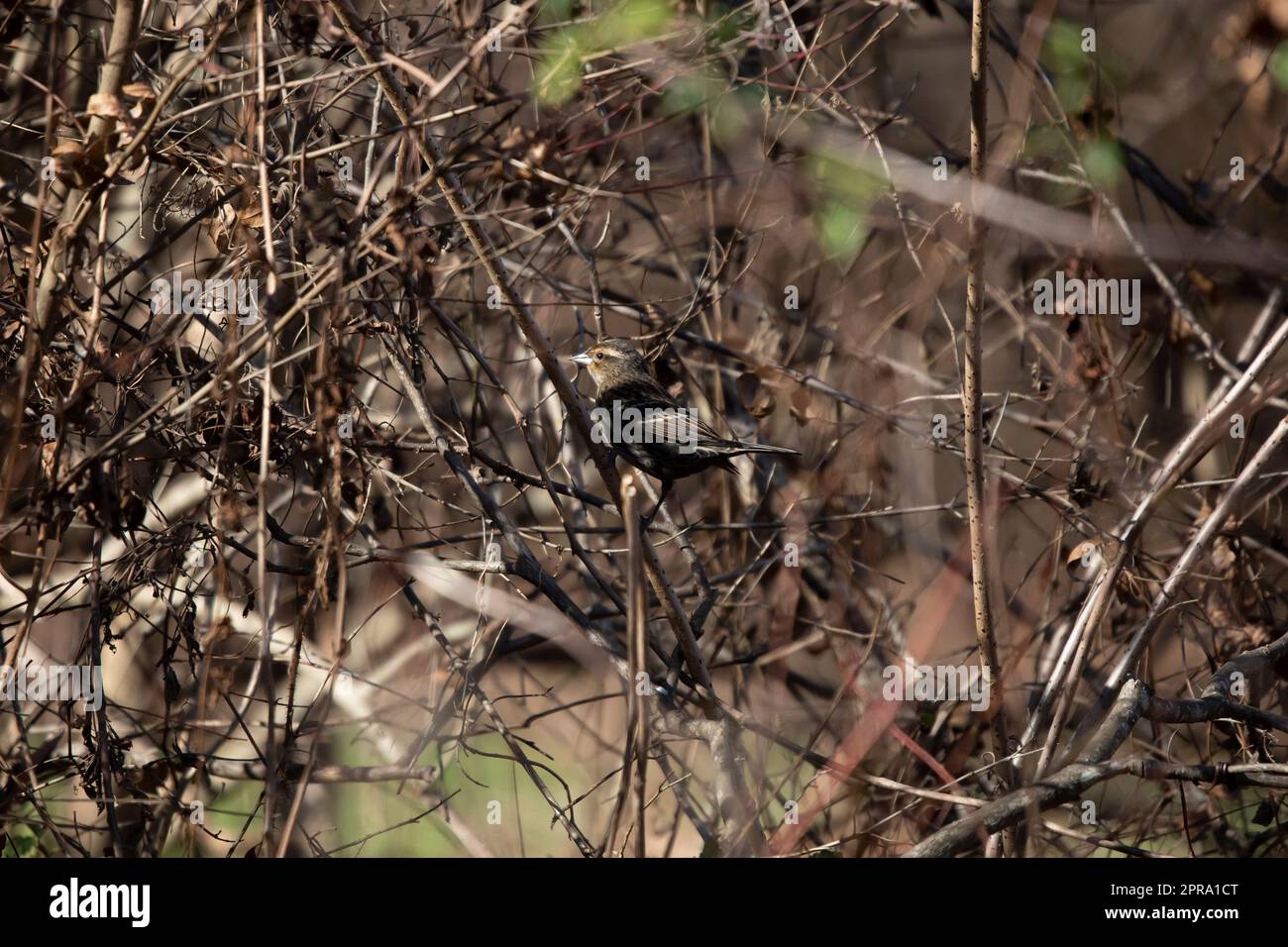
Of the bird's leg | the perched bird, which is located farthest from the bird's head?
the bird's leg

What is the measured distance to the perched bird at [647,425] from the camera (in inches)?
213

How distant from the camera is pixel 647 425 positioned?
5648 mm

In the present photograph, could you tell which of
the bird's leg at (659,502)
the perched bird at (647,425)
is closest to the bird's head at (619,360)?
the perched bird at (647,425)

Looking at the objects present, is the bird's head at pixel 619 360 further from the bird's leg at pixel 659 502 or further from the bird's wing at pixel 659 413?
the bird's leg at pixel 659 502

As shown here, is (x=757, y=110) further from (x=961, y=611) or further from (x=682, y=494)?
(x=961, y=611)

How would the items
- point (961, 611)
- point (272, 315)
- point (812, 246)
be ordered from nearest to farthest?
1. point (272, 315)
2. point (812, 246)
3. point (961, 611)

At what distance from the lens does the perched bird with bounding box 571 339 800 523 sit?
17.8 feet

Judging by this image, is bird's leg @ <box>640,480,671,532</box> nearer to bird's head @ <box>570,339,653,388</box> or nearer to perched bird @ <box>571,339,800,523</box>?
perched bird @ <box>571,339,800,523</box>

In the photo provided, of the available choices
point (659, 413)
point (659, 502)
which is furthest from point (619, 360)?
point (659, 502)
